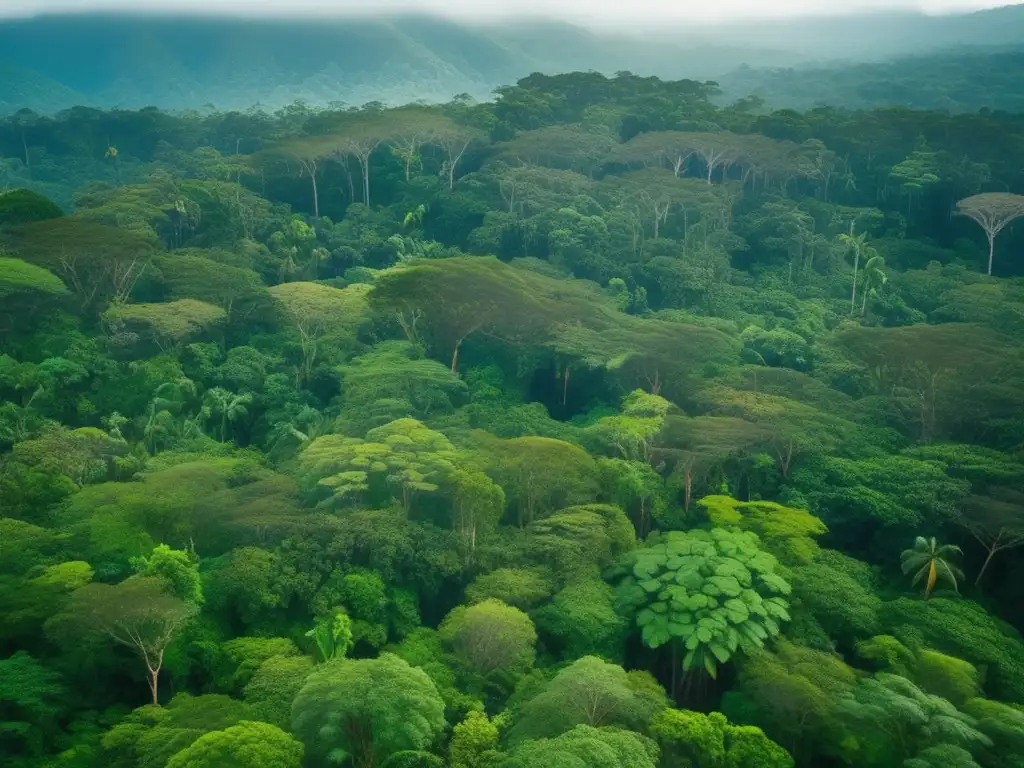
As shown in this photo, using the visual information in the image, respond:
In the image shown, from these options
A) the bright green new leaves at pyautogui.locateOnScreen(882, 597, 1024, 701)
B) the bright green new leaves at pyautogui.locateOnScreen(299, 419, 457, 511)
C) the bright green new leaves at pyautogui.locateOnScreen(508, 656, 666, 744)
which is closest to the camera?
the bright green new leaves at pyautogui.locateOnScreen(508, 656, 666, 744)

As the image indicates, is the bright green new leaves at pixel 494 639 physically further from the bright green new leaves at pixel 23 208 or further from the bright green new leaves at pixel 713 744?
the bright green new leaves at pixel 23 208

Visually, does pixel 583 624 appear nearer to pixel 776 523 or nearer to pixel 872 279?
pixel 776 523

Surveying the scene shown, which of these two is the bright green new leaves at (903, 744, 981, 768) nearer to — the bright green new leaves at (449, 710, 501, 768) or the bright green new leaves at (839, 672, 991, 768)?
the bright green new leaves at (839, 672, 991, 768)

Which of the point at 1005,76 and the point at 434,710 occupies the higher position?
the point at 1005,76

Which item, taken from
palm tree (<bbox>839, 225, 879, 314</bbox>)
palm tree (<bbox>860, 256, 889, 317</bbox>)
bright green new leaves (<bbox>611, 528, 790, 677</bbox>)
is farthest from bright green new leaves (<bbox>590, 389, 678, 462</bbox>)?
palm tree (<bbox>839, 225, 879, 314</bbox>)

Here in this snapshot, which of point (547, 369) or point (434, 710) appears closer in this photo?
point (434, 710)

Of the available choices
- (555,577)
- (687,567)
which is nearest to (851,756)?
(687,567)

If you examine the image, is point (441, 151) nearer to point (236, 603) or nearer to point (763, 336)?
point (763, 336)

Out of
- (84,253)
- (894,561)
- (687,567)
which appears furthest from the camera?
(84,253)
